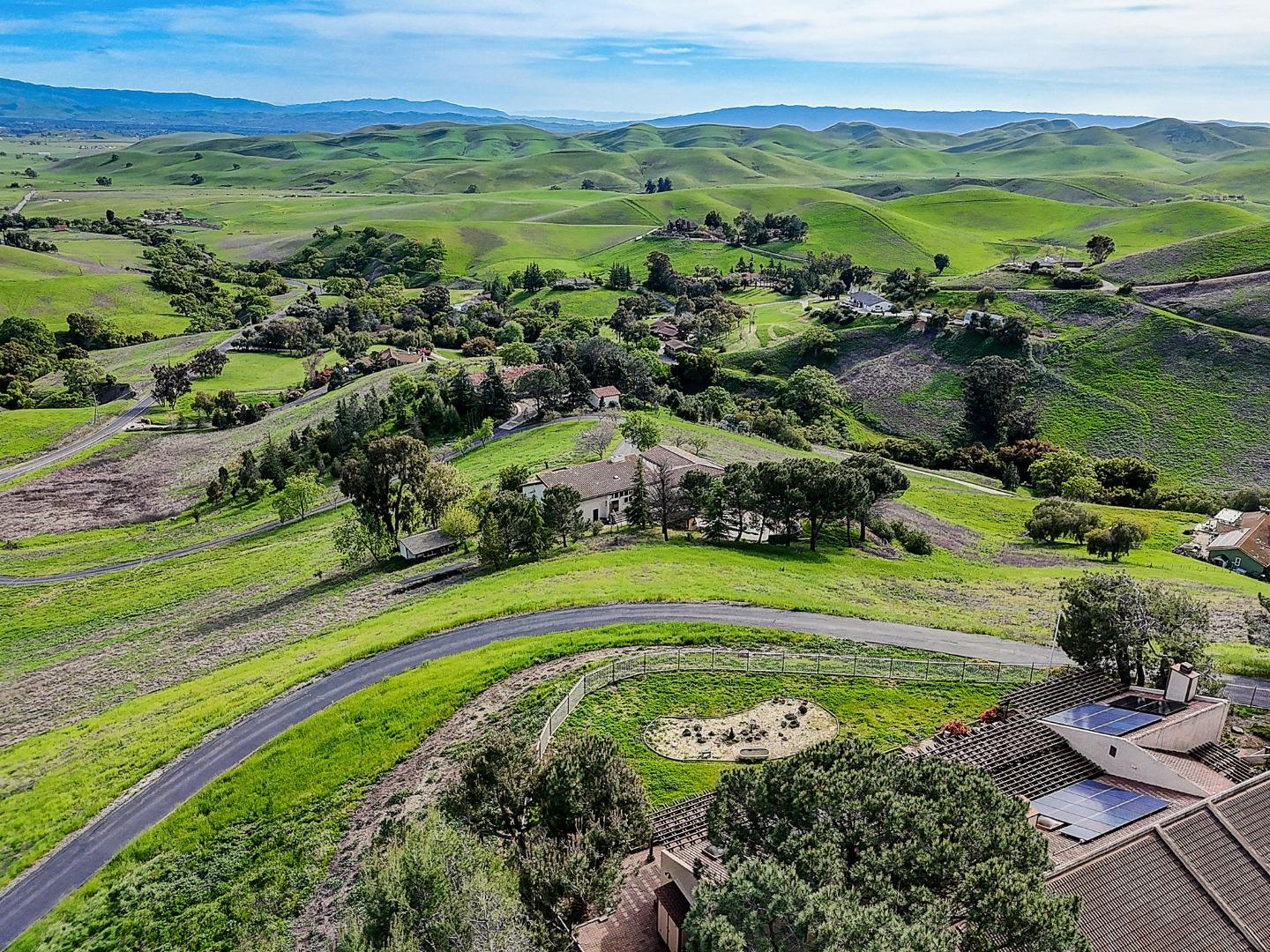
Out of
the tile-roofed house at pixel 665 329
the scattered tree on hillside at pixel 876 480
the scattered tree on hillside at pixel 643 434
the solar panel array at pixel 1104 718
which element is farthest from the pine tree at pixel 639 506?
the tile-roofed house at pixel 665 329

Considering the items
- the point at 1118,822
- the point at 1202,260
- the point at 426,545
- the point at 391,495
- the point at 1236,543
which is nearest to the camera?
the point at 1118,822

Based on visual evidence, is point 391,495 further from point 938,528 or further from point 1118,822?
point 1118,822

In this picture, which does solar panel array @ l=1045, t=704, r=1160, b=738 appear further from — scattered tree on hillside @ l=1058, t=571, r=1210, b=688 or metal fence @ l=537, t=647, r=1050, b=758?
metal fence @ l=537, t=647, r=1050, b=758

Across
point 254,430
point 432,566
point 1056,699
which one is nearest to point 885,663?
point 1056,699

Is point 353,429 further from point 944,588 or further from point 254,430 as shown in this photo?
point 944,588

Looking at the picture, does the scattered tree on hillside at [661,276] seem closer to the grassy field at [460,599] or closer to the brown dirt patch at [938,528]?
the brown dirt patch at [938,528]

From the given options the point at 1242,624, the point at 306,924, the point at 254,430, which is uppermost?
the point at 306,924

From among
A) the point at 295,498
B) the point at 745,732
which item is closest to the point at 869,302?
the point at 295,498
